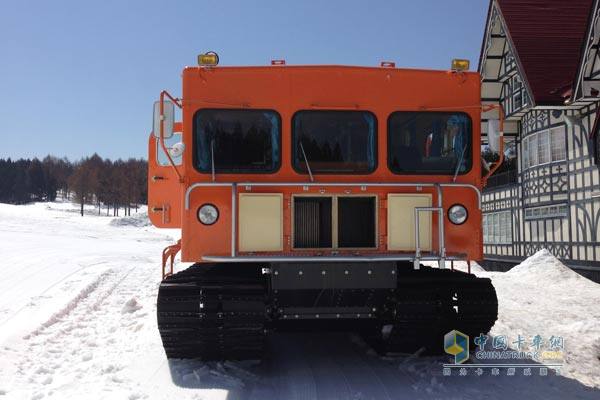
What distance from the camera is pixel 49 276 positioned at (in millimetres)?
12250

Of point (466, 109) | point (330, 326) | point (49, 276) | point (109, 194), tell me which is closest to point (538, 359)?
point (330, 326)

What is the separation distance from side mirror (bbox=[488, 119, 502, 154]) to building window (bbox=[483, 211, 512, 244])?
50.1 feet

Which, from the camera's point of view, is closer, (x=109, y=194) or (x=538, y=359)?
(x=538, y=359)

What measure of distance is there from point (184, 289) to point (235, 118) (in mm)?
1823

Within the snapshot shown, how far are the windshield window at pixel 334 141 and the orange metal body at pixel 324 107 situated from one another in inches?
2.7

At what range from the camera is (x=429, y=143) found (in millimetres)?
5750

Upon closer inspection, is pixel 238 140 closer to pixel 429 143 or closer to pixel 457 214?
pixel 429 143

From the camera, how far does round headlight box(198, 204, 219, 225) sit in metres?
5.32

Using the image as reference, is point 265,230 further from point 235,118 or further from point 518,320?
point 518,320

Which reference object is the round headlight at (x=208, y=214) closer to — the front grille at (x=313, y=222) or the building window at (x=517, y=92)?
the front grille at (x=313, y=222)

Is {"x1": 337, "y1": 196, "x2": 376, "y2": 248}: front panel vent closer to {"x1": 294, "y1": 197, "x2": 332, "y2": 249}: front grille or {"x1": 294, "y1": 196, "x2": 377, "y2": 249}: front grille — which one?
{"x1": 294, "y1": 196, "x2": 377, "y2": 249}: front grille

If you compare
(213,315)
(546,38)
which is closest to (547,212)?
(546,38)

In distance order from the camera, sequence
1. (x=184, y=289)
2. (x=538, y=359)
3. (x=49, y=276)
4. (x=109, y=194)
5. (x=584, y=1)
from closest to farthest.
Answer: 1. (x=184, y=289)
2. (x=538, y=359)
3. (x=49, y=276)
4. (x=584, y=1)
5. (x=109, y=194)

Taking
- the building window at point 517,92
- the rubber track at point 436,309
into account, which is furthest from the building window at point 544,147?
the rubber track at point 436,309
